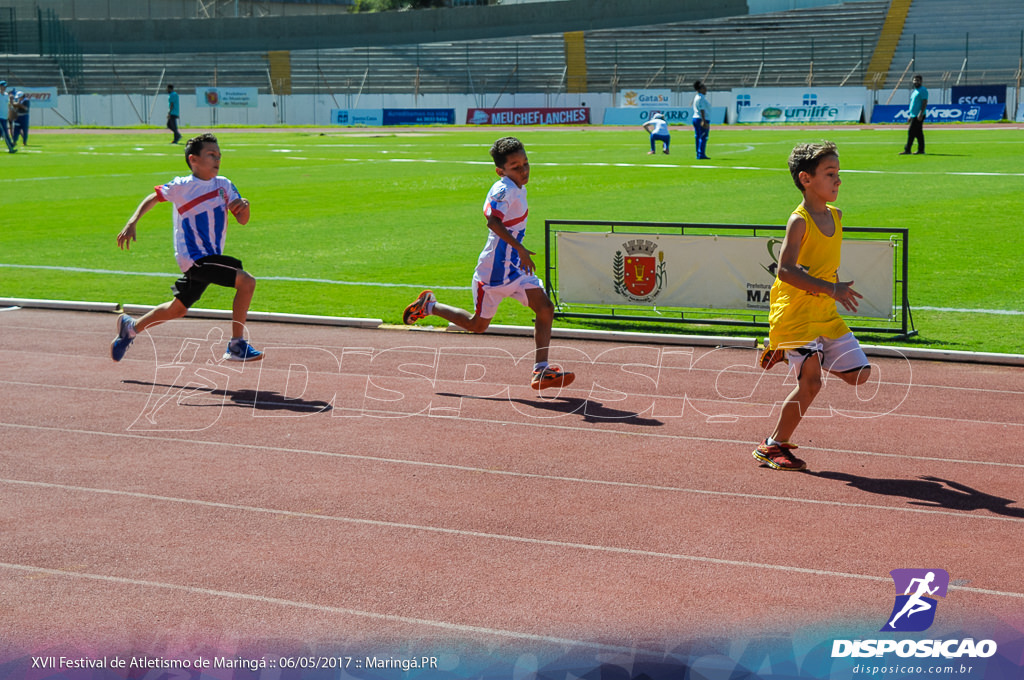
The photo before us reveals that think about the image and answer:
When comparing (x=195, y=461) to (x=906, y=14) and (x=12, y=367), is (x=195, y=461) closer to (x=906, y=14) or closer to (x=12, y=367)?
(x=12, y=367)

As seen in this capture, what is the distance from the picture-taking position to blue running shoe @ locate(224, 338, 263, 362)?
947cm

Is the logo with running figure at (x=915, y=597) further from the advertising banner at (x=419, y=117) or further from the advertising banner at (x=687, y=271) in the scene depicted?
the advertising banner at (x=419, y=117)

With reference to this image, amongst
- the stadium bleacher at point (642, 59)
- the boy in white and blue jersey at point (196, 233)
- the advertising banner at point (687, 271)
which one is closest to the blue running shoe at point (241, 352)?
the boy in white and blue jersey at point (196, 233)

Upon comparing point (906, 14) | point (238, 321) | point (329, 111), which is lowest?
point (238, 321)

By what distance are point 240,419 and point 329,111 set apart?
56296 mm

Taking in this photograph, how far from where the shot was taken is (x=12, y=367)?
30.6 ft

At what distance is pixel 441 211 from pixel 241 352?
10.8 meters

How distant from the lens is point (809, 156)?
643 centimetres

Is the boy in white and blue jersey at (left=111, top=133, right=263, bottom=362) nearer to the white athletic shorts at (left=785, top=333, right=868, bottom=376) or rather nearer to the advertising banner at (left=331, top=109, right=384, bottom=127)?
the white athletic shorts at (left=785, top=333, right=868, bottom=376)

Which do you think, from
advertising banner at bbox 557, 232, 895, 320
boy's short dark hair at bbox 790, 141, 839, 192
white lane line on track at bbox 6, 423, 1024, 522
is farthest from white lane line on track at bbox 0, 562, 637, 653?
advertising banner at bbox 557, 232, 895, 320

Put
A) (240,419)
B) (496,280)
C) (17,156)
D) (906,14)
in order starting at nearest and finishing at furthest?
(240,419), (496,280), (17,156), (906,14)

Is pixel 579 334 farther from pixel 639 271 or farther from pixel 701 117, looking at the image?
pixel 701 117

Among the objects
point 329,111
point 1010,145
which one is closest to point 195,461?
point 1010,145

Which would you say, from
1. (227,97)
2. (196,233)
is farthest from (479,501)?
(227,97)
